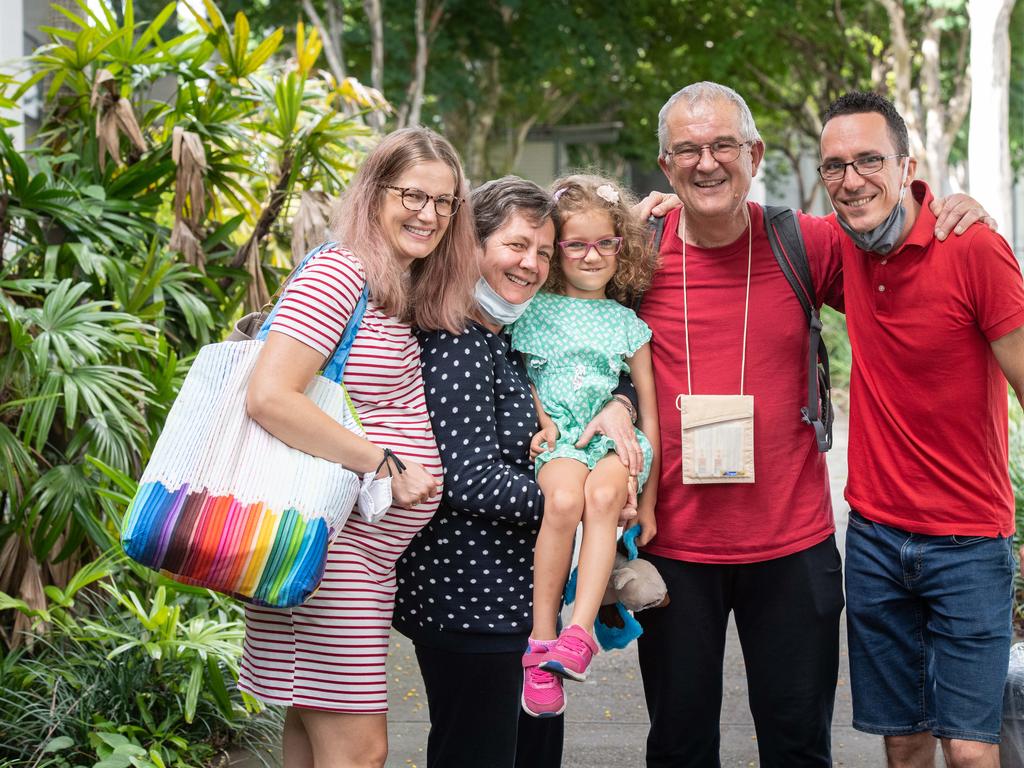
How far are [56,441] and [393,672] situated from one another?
6.46ft

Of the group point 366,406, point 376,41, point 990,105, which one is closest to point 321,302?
point 366,406

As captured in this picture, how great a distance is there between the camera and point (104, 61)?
18.8ft

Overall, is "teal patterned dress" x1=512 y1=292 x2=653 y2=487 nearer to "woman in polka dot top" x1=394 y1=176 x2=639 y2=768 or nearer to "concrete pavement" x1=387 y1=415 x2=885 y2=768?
"woman in polka dot top" x1=394 y1=176 x2=639 y2=768

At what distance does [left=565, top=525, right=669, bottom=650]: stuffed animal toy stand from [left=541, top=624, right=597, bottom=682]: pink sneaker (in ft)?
0.70

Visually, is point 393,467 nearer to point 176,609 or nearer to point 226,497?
point 226,497

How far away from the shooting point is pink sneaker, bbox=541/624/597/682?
3.07 meters

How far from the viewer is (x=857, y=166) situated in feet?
10.6

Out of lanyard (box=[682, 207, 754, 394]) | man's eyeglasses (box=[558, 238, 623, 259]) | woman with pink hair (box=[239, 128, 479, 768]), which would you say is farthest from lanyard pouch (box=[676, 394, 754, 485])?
woman with pink hair (box=[239, 128, 479, 768])

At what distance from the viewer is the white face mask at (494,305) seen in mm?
3062

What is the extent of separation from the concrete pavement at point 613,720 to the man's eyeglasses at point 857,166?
8.62 feet

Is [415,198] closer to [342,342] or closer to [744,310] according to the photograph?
[342,342]

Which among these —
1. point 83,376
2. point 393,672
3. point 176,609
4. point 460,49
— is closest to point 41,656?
point 176,609

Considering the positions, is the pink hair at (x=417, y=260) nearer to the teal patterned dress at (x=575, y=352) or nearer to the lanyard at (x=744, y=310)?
the teal patterned dress at (x=575, y=352)

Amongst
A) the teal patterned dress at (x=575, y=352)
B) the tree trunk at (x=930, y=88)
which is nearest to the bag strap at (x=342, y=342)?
the teal patterned dress at (x=575, y=352)
